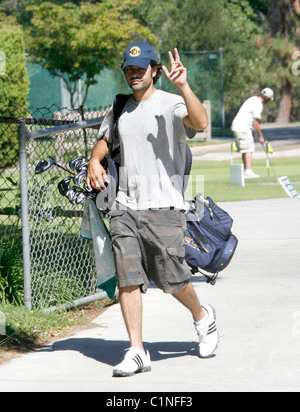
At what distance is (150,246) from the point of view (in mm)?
5008

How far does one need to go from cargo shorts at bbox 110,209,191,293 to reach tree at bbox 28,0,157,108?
85.1 feet

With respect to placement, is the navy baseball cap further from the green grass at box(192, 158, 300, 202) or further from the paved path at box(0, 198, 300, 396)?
the green grass at box(192, 158, 300, 202)

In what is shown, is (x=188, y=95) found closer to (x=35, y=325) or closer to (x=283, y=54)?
(x=35, y=325)

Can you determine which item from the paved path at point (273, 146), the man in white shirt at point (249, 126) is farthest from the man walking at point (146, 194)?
the paved path at point (273, 146)

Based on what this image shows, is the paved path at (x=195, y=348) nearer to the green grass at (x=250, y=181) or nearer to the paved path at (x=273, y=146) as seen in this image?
the green grass at (x=250, y=181)

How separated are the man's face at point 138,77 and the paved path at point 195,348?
1658 millimetres

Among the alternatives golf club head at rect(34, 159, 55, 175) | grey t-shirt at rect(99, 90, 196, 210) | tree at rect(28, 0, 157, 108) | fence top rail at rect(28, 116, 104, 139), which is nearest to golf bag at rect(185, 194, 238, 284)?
grey t-shirt at rect(99, 90, 196, 210)

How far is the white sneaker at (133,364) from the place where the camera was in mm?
4734

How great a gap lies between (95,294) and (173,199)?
1.99m

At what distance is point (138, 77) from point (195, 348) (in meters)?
1.77

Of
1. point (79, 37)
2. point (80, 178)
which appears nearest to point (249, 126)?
point (80, 178)

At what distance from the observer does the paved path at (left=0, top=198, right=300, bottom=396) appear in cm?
461

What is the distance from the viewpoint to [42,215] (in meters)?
6.68
